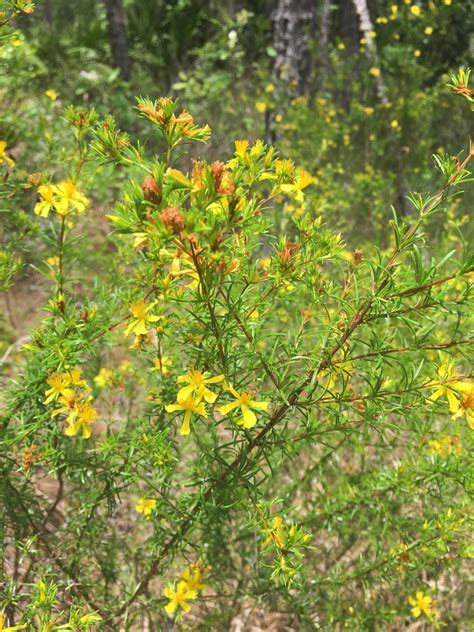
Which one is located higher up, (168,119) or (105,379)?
(168,119)

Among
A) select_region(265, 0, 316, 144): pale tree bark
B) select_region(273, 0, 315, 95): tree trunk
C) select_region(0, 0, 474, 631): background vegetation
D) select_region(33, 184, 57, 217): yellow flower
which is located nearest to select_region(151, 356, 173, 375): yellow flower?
select_region(0, 0, 474, 631): background vegetation

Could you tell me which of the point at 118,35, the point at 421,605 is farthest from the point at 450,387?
the point at 118,35

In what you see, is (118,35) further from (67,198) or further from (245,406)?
(245,406)

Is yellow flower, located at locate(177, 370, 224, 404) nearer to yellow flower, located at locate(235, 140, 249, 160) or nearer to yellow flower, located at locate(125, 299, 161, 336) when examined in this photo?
yellow flower, located at locate(125, 299, 161, 336)

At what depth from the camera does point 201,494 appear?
3.43 feet

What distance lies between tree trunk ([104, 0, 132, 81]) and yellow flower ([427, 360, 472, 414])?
440 centimetres

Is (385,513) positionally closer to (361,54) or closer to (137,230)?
(137,230)

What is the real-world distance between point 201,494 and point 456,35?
6.35 m

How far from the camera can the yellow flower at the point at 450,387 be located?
78 centimetres

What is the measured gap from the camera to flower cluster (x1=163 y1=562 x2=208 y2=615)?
1198 mm

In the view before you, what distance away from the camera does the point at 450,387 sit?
2.61 feet

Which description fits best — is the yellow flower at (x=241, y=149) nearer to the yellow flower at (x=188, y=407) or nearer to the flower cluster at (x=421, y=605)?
the yellow flower at (x=188, y=407)

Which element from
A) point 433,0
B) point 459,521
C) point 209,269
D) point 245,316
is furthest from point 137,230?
point 433,0

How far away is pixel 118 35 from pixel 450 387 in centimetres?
454
